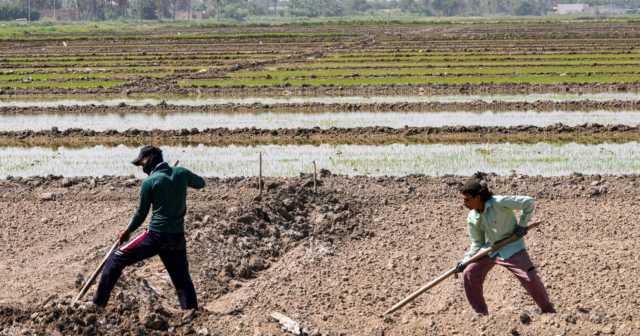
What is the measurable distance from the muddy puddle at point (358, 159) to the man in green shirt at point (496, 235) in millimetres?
8186

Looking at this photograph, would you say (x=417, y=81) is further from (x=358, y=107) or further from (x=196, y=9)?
(x=196, y=9)

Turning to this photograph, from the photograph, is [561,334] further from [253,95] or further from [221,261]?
[253,95]

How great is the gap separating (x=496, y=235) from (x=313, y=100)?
62.2 feet

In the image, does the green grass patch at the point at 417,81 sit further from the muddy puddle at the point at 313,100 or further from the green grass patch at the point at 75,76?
the green grass patch at the point at 75,76

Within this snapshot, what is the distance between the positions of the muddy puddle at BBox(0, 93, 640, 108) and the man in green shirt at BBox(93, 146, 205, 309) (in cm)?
1736

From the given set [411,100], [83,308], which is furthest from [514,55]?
[83,308]

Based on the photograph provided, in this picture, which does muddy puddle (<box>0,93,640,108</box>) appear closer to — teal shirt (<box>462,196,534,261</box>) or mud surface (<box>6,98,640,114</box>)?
mud surface (<box>6,98,640,114</box>)

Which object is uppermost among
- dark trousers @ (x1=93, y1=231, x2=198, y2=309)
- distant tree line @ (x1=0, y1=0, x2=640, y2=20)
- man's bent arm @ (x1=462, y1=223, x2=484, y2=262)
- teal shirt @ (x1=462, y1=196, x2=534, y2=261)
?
teal shirt @ (x1=462, y1=196, x2=534, y2=261)

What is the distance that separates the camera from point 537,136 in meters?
19.3

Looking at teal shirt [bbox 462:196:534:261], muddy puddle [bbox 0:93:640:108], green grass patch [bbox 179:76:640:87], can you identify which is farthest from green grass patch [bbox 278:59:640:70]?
teal shirt [bbox 462:196:534:261]

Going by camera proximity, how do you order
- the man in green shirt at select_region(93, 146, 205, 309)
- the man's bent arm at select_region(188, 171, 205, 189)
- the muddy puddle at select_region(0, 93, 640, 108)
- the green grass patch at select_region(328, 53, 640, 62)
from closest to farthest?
the man in green shirt at select_region(93, 146, 205, 309), the man's bent arm at select_region(188, 171, 205, 189), the muddy puddle at select_region(0, 93, 640, 108), the green grass patch at select_region(328, 53, 640, 62)

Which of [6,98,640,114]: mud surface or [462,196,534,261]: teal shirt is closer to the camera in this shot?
[462,196,534,261]: teal shirt

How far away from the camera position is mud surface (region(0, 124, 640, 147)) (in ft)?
63.0

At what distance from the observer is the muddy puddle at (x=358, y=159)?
16.1 metres
